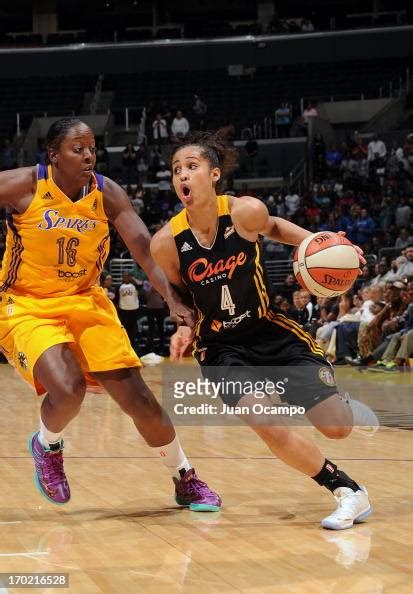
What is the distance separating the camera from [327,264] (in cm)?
443

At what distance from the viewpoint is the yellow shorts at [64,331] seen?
4527 mm

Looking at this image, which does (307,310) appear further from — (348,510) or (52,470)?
(348,510)

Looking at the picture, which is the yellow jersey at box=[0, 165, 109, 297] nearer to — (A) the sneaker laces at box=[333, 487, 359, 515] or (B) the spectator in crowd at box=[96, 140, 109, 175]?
(A) the sneaker laces at box=[333, 487, 359, 515]

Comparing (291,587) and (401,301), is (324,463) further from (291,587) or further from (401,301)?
(401,301)

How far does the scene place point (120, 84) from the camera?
96.9 ft

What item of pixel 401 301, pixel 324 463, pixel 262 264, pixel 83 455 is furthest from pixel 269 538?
pixel 401 301

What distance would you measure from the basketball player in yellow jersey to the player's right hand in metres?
0.14

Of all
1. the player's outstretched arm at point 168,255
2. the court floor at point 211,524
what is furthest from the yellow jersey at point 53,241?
the court floor at point 211,524

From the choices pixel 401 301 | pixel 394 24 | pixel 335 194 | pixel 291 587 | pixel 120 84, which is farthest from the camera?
pixel 120 84

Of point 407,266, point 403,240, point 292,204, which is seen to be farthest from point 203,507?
point 292,204

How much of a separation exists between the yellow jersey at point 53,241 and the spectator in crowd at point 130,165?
1941 centimetres

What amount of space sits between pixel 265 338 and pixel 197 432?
3321 millimetres

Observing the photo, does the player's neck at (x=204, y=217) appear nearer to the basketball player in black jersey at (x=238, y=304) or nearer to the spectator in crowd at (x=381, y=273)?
the basketball player in black jersey at (x=238, y=304)

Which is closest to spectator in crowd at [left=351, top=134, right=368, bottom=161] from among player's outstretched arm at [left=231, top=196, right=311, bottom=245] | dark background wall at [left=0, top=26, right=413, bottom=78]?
dark background wall at [left=0, top=26, right=413, bottom=78]
